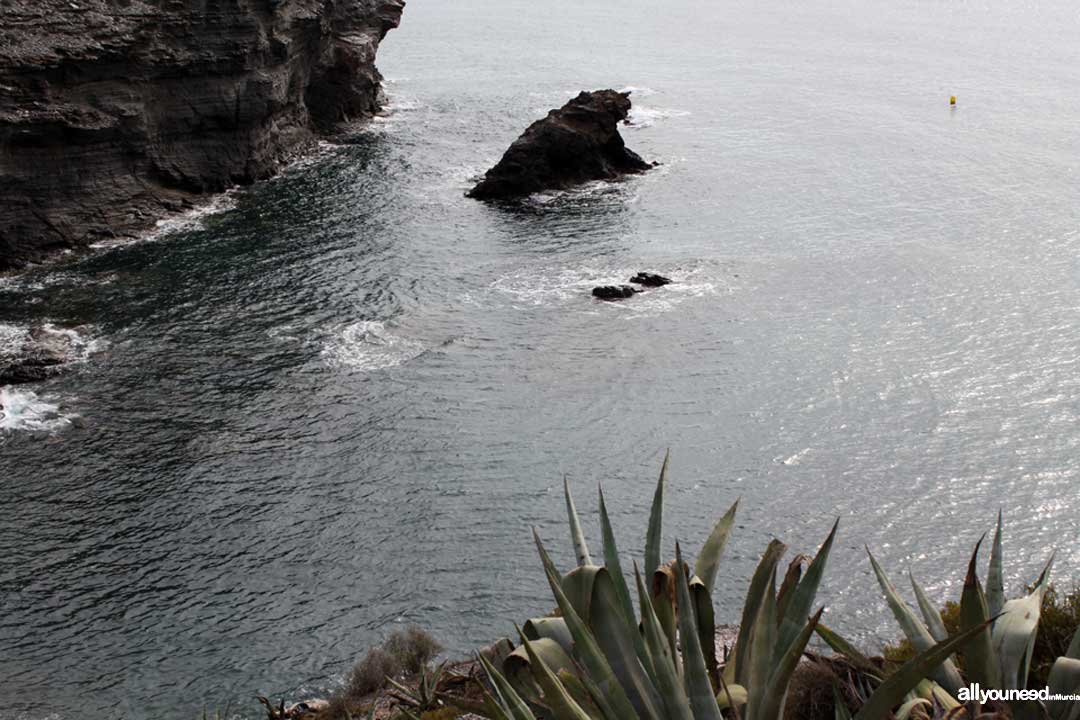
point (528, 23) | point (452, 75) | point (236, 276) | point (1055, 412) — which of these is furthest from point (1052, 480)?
point (528, 23)

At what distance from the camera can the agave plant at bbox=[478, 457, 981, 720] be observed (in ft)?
31.3

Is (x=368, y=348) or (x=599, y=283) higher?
(x=599, y=283)

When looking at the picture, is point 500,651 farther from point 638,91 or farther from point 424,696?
point 638,91

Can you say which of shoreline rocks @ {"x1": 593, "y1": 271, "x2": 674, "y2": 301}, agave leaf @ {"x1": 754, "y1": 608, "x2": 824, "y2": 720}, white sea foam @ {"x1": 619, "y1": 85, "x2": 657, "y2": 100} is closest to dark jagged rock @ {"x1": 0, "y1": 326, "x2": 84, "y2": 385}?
shoreline rocks @ {"x1": 593, "y1": 271, "x2": 674, "y2": 301}

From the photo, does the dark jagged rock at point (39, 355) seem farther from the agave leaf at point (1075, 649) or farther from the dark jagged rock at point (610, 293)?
the agave leaf at point (1075, 649)

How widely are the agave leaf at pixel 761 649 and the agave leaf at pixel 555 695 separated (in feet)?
5.70

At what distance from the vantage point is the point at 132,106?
5209 centimetres

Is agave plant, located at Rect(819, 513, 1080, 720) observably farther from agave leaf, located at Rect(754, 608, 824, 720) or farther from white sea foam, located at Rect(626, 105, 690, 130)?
white sea foam, located at Rect(626, 105, 690, 130)

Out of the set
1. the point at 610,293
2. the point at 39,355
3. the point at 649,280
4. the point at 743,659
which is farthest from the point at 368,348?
the point at 743,659

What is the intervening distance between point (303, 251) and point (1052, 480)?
115ft

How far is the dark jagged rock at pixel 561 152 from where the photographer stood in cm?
6425

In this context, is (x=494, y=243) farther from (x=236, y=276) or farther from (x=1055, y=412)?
(x=1055, y=412)

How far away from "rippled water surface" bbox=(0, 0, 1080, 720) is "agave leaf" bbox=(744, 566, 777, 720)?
1671cm

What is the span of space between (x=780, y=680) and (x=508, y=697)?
2448 millimetres
